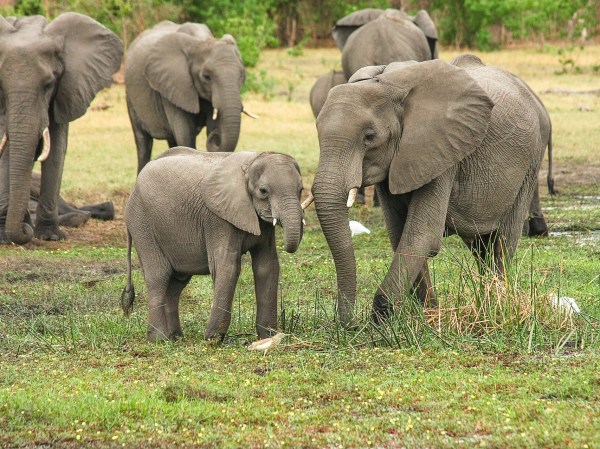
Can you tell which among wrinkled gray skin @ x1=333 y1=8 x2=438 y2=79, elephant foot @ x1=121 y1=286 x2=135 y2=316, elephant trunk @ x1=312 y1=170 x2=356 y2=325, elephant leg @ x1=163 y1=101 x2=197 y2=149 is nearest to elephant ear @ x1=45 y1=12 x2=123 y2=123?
elephant leg @ x1=163 y1=101 x2=197 y2=149

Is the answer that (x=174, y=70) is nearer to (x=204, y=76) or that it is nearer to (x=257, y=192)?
(x=204, y=76)

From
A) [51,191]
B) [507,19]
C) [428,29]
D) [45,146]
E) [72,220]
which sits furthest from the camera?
[507,19]

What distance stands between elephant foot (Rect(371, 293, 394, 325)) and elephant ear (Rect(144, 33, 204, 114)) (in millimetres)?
6943

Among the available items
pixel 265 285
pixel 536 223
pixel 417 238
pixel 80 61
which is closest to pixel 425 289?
pixel 417 238

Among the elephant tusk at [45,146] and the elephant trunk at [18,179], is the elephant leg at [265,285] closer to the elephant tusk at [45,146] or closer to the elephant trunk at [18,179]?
the elephant trunk at [18,179]

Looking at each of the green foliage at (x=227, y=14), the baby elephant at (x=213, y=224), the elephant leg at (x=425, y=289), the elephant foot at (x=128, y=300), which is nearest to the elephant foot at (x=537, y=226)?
the elephant leg at (x=425, y=289)

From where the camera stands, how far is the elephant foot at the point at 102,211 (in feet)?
48.1

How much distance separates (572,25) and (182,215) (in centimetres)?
4181

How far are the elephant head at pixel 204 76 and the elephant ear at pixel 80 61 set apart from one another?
1.16m

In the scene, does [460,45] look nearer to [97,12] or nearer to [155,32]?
[97,12]

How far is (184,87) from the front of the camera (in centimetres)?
1480

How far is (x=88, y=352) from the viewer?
7.75 m

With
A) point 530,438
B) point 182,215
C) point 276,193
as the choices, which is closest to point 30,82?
point 182,215

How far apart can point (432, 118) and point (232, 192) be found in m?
1.33
